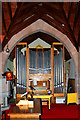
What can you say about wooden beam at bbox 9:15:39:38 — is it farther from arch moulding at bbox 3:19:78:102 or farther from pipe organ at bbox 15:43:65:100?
pipe organ at bbox 15:43:65:100

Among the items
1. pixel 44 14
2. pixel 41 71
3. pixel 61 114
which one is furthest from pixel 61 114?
pixel 44 14

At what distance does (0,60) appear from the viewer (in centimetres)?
871

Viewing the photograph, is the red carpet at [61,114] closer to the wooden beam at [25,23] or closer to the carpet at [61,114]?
the carpet at [61,114]

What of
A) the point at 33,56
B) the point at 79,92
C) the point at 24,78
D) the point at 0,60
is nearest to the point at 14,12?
the point at 0,60

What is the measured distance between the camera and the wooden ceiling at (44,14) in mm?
6520

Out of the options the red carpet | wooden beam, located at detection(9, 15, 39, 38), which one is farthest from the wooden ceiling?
the red carpet

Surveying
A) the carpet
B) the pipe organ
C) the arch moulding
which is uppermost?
the arch moulding

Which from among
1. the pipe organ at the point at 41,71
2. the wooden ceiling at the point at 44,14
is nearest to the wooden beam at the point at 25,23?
the wooden ceiling at the point at 44,14

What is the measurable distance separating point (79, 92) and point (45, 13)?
456cm

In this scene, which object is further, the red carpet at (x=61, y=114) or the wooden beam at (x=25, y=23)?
the wooden beam at (x=25, y=23)

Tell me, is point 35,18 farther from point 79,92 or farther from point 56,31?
point 79,92

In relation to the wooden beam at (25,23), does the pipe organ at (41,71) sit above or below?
below

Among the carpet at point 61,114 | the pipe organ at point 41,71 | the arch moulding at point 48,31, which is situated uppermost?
the arch moulding at point 48,31

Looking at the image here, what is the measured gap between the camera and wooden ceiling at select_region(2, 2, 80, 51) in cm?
652
